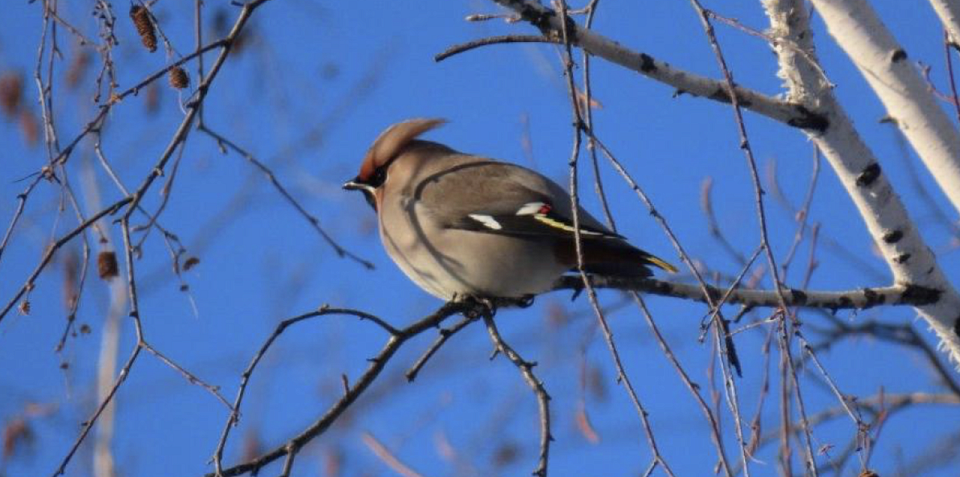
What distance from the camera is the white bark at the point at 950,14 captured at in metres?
3.28

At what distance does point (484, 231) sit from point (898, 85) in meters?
1.47

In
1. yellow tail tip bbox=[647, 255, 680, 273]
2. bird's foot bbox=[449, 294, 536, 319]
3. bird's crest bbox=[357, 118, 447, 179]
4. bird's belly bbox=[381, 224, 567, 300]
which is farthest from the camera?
bird's crest bbox=[357, 118, 447, 179]

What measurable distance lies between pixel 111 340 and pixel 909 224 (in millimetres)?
6192

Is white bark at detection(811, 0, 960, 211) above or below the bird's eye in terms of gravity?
below

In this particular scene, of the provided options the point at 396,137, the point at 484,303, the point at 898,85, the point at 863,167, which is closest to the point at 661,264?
the point at 484,303

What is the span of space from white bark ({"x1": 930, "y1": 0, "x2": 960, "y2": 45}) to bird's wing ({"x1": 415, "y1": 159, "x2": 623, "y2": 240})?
1.25 metres

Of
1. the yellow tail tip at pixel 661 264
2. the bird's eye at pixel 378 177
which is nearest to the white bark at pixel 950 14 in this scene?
the yellow tail tip at pixel 661 264

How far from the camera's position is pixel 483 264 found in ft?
14.2

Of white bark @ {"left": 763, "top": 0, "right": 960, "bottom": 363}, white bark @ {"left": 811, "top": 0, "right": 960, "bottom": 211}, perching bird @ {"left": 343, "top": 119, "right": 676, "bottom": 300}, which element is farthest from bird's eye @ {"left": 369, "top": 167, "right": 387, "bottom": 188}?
white bark @ {"left": 811, "top": 0, "right": 960, "bottom": 211}

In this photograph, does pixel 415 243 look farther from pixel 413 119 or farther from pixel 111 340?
pixel 111 340

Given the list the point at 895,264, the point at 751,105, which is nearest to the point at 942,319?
the point at 895,264

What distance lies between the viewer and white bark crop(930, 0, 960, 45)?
3283 millimetres

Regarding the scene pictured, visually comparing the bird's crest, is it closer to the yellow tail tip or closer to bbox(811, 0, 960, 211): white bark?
the yellow tail tip

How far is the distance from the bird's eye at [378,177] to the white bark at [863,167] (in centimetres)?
183
